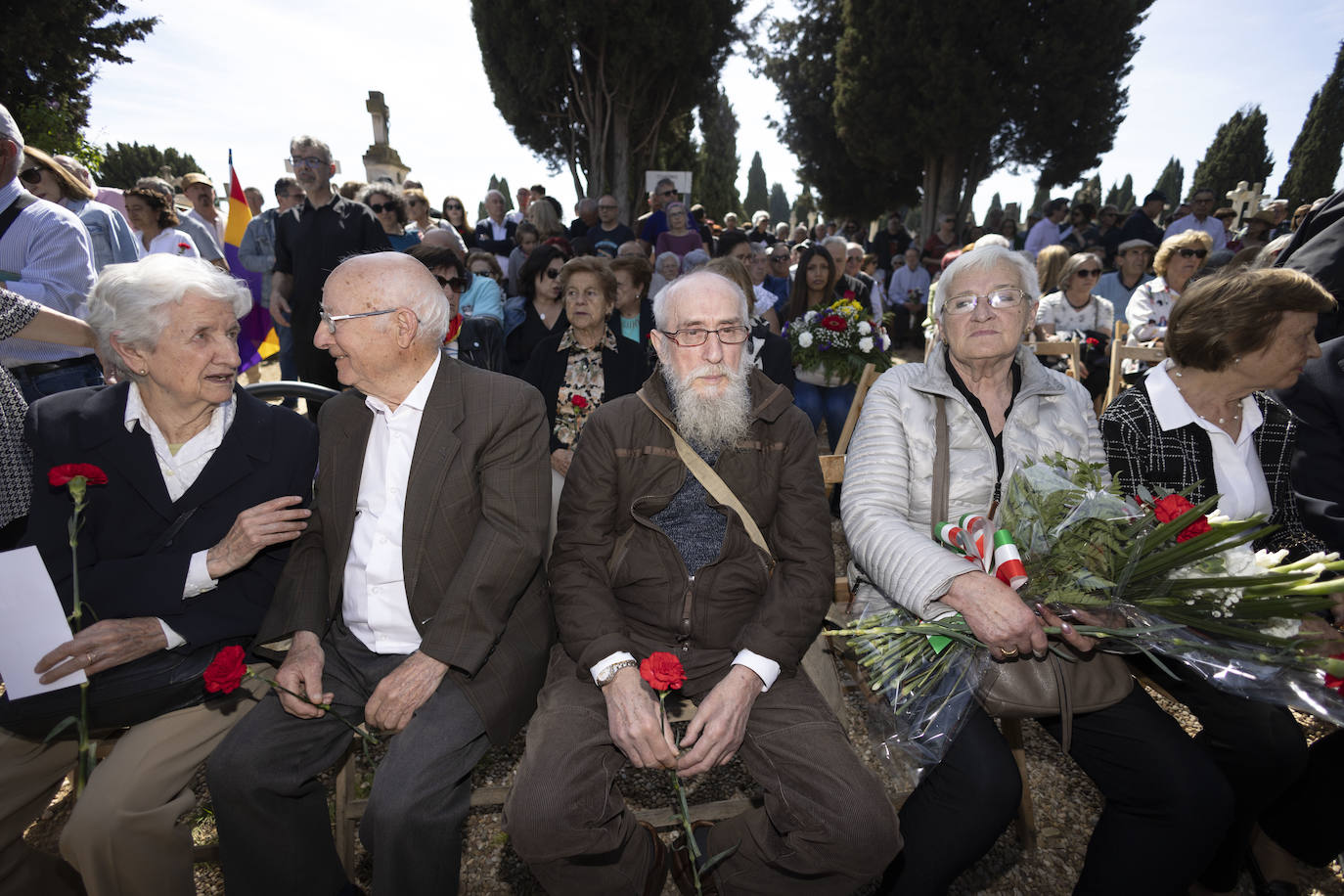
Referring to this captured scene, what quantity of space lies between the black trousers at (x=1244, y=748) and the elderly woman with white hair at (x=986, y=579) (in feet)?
0.61

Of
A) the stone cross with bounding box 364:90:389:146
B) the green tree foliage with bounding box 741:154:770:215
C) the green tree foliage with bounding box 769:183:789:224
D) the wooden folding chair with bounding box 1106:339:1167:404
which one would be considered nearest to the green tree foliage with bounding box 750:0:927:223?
the stone cross with bounding box 364:90:389:146

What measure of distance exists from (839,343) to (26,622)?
4.94m

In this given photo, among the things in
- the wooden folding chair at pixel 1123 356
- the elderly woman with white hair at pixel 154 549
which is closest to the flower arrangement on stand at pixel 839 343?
the wooden folding chair at pixel 1123 356

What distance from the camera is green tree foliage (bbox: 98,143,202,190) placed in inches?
1160

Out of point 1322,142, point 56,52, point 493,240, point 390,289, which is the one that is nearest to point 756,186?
point 1322,142

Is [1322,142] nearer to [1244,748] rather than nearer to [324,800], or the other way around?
[1244,748]

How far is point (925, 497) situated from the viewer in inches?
91.4

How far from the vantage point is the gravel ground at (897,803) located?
2.24 m

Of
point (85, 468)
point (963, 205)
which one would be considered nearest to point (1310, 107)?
point (963, 205)

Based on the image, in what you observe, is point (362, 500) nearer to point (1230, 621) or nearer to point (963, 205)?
point (1230, 621)

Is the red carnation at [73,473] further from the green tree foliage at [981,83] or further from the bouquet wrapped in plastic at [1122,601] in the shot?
the green tree foliage at [981,83]

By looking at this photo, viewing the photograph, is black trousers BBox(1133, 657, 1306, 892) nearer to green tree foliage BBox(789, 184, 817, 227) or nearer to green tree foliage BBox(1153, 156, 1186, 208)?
green tree foliage BBox(789, 184, 817, 227)

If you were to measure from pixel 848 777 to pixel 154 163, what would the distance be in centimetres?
4449

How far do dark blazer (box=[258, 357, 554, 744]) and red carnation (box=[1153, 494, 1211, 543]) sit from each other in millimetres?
1850
